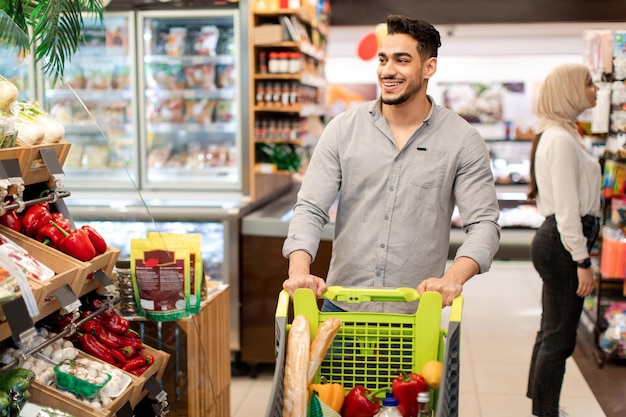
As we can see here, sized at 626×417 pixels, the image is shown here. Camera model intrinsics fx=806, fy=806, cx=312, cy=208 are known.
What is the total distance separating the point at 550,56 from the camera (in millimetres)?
9758

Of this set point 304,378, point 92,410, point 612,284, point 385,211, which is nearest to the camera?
point 304,378

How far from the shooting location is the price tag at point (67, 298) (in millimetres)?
2400

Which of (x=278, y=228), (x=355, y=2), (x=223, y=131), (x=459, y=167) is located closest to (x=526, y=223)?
(x=355, y=2)

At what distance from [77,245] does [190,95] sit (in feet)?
12.7

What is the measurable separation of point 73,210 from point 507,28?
725 cm

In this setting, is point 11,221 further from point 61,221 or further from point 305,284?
point 305,284

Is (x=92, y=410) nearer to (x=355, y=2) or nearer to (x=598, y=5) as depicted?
(x=355, y=2)

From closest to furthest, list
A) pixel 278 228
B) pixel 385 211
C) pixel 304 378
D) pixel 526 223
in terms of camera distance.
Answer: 1. pixel 304 378
2. pixel 385 211
3. pixel 278 228
4. pixel 526 223

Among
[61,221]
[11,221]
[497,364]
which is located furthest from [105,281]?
[497,364]

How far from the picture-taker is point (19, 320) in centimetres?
214

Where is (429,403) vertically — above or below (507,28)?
below

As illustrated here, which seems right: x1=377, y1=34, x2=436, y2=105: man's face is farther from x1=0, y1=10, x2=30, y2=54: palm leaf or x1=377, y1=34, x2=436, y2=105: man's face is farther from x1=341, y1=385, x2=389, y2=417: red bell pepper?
x1=0, y1=10, x2=30, y2=54: palm leaf

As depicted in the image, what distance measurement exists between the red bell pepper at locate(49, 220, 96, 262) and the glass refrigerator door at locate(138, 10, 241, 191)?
3335 millimetres

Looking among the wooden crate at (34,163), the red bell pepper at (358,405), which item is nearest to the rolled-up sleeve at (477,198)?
the red bell pepper at (358,405)
